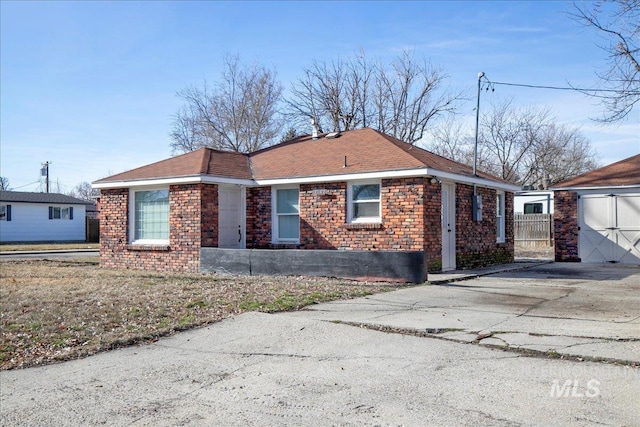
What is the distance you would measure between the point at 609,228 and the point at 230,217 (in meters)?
11.6

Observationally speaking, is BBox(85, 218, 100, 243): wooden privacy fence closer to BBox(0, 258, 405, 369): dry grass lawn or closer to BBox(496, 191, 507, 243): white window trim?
BBox(0, 258, 405, 369): dry grass lawn

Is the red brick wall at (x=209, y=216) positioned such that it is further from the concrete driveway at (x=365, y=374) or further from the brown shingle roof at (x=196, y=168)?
the concrete driveway at (x=365, y=374)

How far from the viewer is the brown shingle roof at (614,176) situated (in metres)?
18.2

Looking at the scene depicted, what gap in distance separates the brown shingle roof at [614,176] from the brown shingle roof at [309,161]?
363 centimetres

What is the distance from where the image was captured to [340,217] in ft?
50.6

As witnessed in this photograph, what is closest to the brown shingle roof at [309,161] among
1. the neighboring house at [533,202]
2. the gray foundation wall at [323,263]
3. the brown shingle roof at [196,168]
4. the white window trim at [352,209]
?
the brown shingle roof at [196,168]

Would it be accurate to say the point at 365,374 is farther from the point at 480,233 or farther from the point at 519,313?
the point at 480,233

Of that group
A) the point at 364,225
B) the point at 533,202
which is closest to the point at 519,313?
the point at 364,225

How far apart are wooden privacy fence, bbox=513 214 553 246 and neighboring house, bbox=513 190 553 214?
82 centimetres

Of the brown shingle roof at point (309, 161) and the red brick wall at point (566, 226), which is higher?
the brown shingle roof at point (309, 161)

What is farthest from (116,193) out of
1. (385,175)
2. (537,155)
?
(537,155)

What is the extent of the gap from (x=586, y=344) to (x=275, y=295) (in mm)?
5480

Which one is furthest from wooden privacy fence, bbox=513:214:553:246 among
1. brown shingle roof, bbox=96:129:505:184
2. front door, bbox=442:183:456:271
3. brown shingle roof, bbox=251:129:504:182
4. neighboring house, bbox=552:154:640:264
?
front door, bbox=442:183:456:271

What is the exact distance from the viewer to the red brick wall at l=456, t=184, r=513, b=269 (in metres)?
16.0
